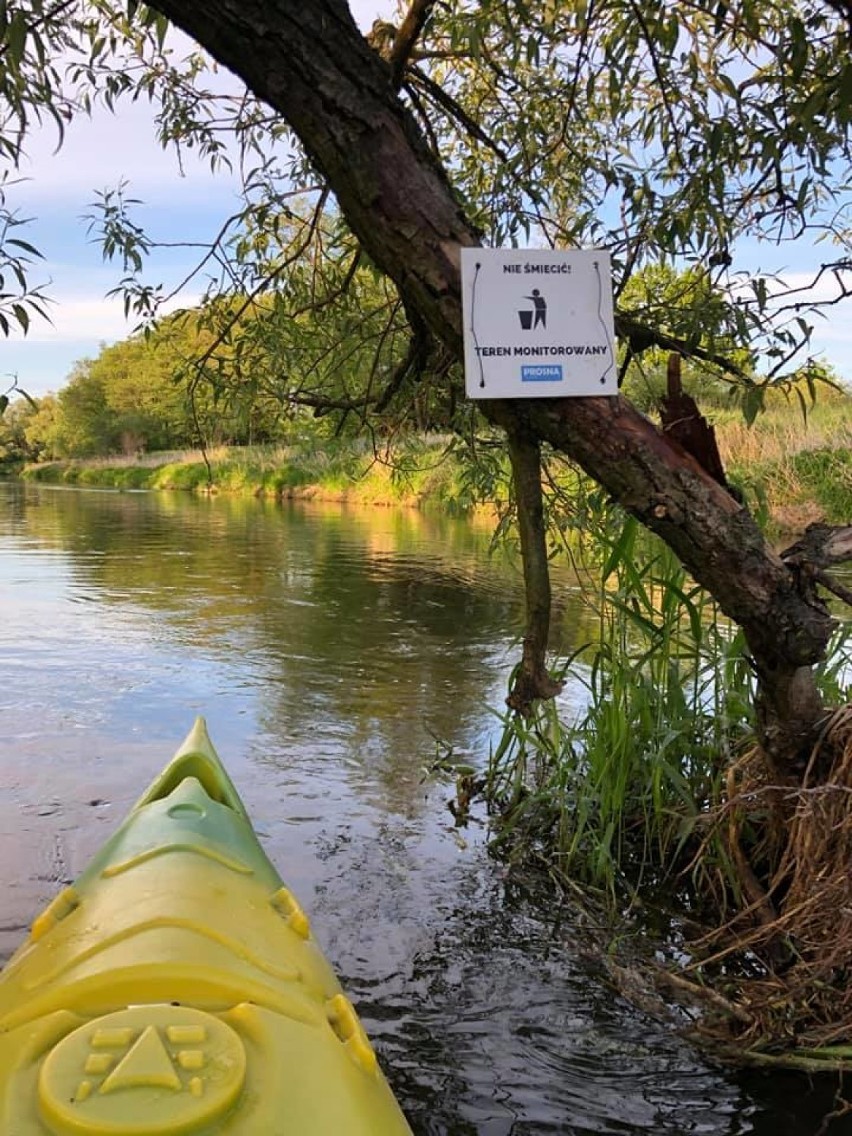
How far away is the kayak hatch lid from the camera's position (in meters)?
2.93

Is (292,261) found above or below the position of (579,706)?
above

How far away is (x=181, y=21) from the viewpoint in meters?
2.11

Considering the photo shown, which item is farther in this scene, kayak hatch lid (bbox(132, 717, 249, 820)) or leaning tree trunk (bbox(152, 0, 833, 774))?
kayak hatch lid (bbox(132, 717, 249, 820))

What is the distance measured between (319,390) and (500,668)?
144 inches

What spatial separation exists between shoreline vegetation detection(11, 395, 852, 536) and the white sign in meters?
0.86

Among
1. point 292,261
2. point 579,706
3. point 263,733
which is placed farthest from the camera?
point 579,706

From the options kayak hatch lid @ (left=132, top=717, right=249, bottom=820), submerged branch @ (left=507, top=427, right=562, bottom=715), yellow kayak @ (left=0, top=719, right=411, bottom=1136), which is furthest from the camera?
kayak hatch lid @ (left=132, top=717, right=249, bottom=820)

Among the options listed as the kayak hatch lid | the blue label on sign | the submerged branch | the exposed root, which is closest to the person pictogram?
the blue label on sign

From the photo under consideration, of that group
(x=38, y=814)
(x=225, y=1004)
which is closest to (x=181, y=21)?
(x=225, y=1004)

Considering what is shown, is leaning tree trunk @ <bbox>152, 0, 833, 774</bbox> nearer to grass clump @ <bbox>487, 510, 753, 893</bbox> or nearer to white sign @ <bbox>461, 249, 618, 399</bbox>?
white sign @ <bbox>461, 249, 618, 399</bbox>

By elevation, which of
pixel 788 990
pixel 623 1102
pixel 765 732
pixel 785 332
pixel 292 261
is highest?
pixel 292 261

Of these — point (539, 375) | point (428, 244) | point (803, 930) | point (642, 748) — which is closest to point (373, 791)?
point (642, 748)

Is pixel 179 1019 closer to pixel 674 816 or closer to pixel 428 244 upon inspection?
pixel 428 244

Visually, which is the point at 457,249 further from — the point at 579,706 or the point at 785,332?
the point at 579,706
